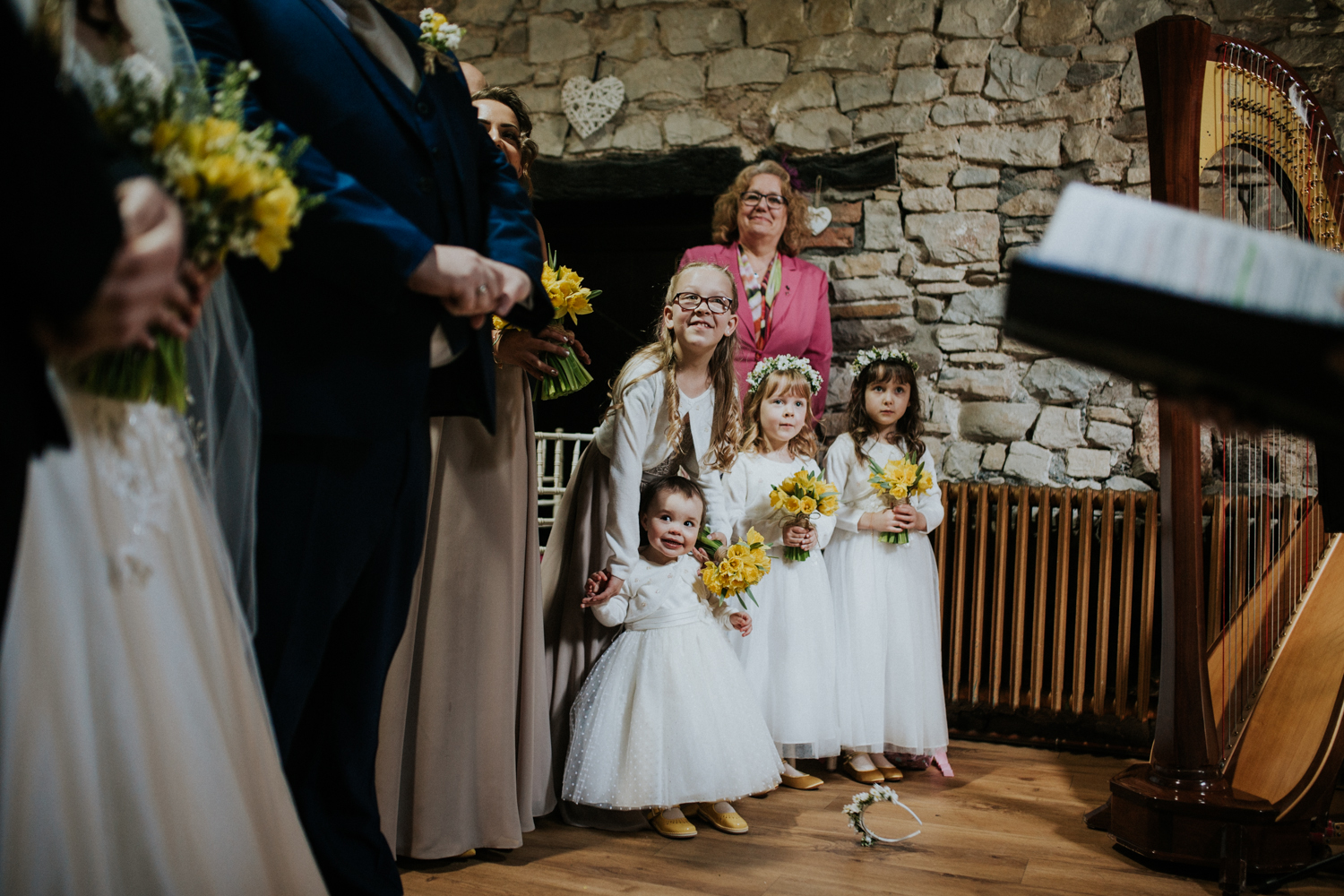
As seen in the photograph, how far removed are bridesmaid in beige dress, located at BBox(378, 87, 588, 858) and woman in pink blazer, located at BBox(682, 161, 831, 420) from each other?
1.83 m

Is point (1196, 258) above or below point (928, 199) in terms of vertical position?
below

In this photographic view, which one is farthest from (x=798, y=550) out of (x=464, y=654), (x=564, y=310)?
(x=464, y=654)

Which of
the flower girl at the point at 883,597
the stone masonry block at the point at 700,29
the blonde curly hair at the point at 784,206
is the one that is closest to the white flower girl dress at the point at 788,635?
the flower girl at the point at 883,597

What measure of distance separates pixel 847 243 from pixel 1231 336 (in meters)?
3.53

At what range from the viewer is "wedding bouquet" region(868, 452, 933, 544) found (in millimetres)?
3127

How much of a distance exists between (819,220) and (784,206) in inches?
14.9

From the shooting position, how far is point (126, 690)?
93 centimetres

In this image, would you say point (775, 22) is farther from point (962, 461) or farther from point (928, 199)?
point (962, 461)

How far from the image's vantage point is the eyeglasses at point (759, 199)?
3.78 metres

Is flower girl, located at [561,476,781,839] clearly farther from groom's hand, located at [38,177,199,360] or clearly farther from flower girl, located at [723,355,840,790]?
groom's hand, located at [38,177,199,360]

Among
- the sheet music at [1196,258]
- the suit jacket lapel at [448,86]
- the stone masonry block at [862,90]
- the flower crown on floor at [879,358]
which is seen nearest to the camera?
the sheet music at [1196,258]

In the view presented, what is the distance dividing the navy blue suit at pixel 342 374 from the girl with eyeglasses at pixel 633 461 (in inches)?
34.0

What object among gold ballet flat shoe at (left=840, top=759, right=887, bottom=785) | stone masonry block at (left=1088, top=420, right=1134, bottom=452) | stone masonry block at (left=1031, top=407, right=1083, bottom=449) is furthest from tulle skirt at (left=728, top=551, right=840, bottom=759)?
stone masonry block at (left=1088, top=420, right=1134, bottom=452)

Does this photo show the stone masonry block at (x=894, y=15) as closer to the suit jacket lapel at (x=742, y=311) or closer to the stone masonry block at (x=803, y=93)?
the stone masonry block at (x=803, y=93)
